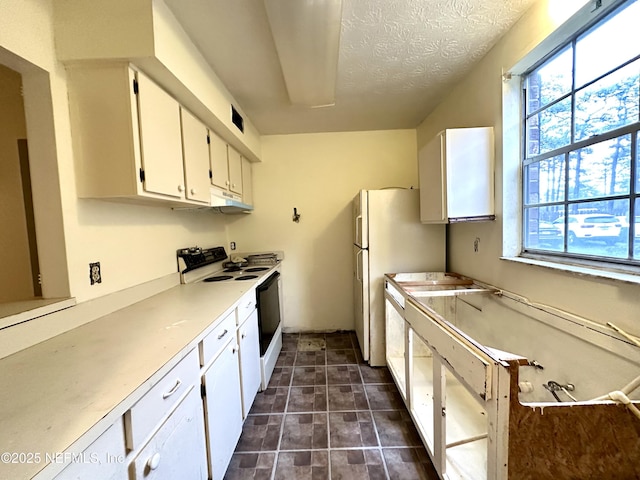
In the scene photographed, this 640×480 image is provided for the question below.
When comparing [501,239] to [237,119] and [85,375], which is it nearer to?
[85,375]

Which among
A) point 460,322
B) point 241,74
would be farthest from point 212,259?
point 460,322

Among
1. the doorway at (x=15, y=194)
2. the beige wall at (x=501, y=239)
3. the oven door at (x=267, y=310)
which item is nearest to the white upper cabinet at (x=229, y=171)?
the oven door at (x=267, y=310)

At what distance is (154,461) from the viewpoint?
83cm

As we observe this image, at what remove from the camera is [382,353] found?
254 cm

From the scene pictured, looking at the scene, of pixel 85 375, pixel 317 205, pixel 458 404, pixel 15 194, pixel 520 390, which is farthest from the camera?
pixel 317 205

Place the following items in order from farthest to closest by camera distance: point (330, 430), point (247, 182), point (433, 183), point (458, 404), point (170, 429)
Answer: point (247, 182), point (433, 183), point (458, 404), point (330, 430), point (170, 429)

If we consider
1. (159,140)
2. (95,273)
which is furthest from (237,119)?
(95,273)

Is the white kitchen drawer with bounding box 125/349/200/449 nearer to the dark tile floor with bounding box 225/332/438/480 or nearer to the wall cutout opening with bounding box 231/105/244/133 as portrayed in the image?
the dark tile floor with bounding box 225/332/438/480

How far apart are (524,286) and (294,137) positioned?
112 inches

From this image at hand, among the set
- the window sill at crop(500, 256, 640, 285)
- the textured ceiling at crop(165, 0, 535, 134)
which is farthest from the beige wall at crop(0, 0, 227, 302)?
the window sill at crop(500, 256, 640, 285)

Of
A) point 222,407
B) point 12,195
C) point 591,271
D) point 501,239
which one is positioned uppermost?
point 12,195

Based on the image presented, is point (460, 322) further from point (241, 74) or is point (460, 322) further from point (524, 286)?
point (241, 74)

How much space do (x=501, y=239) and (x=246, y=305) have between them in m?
1.85

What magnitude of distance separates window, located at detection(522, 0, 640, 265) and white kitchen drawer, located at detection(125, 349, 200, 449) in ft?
6.33
